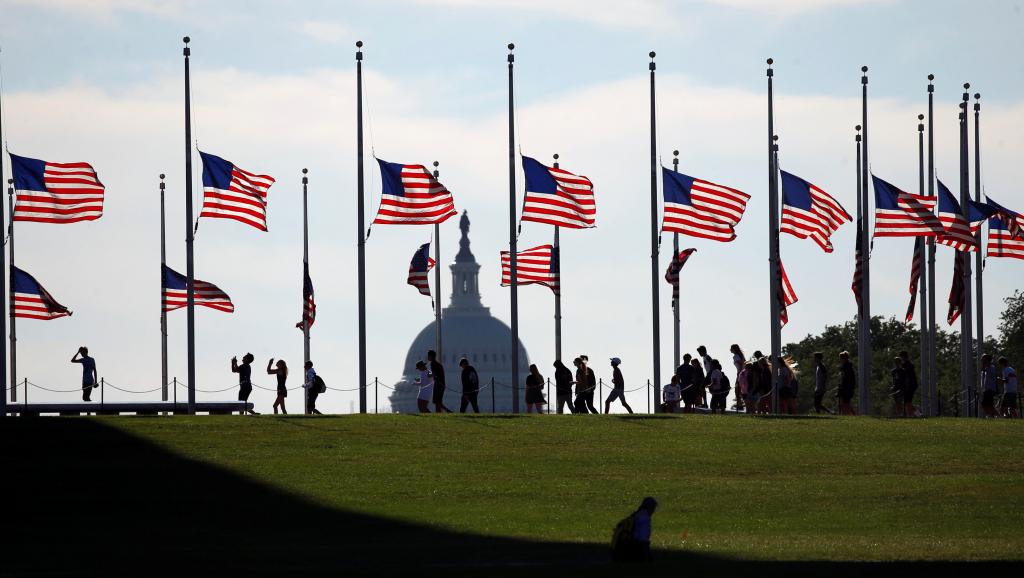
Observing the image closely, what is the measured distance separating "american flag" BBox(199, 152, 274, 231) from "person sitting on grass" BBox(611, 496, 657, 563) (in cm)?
2515

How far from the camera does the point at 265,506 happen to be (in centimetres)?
3148

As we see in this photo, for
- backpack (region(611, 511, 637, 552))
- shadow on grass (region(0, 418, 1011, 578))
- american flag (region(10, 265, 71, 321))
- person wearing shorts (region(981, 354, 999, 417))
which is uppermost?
american flag (region(10, 265, 71, 321))

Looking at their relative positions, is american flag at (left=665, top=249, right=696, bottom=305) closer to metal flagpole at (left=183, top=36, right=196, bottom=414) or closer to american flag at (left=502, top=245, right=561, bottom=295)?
american flag at (left=502, top=245, right=561, bottom=295)

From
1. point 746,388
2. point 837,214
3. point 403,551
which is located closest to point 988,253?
point 837,214

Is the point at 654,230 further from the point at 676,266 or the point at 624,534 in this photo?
the point at 624,534

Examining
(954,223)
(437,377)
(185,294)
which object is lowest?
(437,377)

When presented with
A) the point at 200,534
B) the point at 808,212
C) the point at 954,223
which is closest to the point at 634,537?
the point at 200,534

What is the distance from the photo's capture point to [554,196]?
49.0m

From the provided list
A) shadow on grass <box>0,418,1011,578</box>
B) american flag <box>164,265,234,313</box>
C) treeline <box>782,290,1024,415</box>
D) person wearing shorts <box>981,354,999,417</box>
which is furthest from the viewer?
treeline <box>782,290,1024,415</box>

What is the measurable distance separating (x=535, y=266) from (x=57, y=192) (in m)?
12.8

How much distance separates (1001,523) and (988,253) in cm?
2379

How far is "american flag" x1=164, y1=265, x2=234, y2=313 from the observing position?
50625mm

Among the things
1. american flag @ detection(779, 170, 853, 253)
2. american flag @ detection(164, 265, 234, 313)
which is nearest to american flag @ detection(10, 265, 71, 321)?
american flag @ detection(164, 265, 234, 313)

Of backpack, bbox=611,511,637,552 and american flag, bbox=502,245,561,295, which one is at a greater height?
american flag, bbox=502,245,561,295
